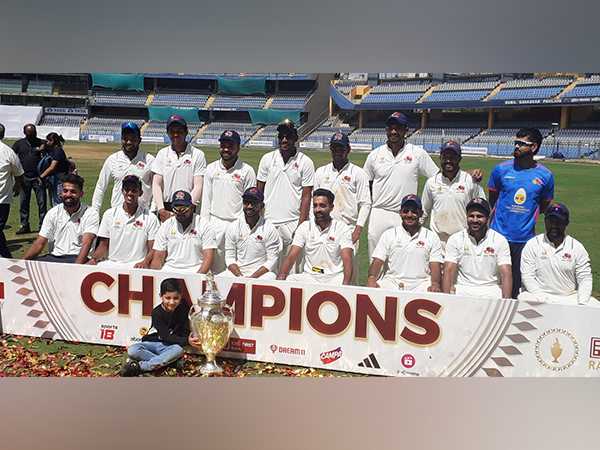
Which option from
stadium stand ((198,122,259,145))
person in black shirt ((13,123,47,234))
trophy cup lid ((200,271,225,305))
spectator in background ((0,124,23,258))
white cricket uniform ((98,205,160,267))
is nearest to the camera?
trophy cup lid ((200,271,225,305))

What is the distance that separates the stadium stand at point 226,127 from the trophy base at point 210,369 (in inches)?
85.7

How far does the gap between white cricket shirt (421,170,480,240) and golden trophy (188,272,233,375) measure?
173 cm

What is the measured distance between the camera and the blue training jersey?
444cm

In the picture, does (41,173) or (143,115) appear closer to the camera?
(143,115)

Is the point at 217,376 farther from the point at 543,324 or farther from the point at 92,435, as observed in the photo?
the point at 543,324

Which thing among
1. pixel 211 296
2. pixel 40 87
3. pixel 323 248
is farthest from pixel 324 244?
pixel 40 87

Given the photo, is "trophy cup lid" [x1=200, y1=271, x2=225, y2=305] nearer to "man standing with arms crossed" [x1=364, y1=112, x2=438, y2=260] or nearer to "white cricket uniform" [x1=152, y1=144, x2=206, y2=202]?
"white cricket uniform" [x1=152, y1=144, x2=206, y2=202]

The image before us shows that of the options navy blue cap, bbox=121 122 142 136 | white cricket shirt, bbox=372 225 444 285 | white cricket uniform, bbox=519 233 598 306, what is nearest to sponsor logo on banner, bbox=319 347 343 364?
white cricket shirt, bbox=372 225 444 285

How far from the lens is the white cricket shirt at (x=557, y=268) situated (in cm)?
409

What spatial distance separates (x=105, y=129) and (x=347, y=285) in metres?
2.56

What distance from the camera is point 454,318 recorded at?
3949mm

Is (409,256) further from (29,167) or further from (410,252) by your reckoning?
(29,167)

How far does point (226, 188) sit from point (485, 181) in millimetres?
4814
